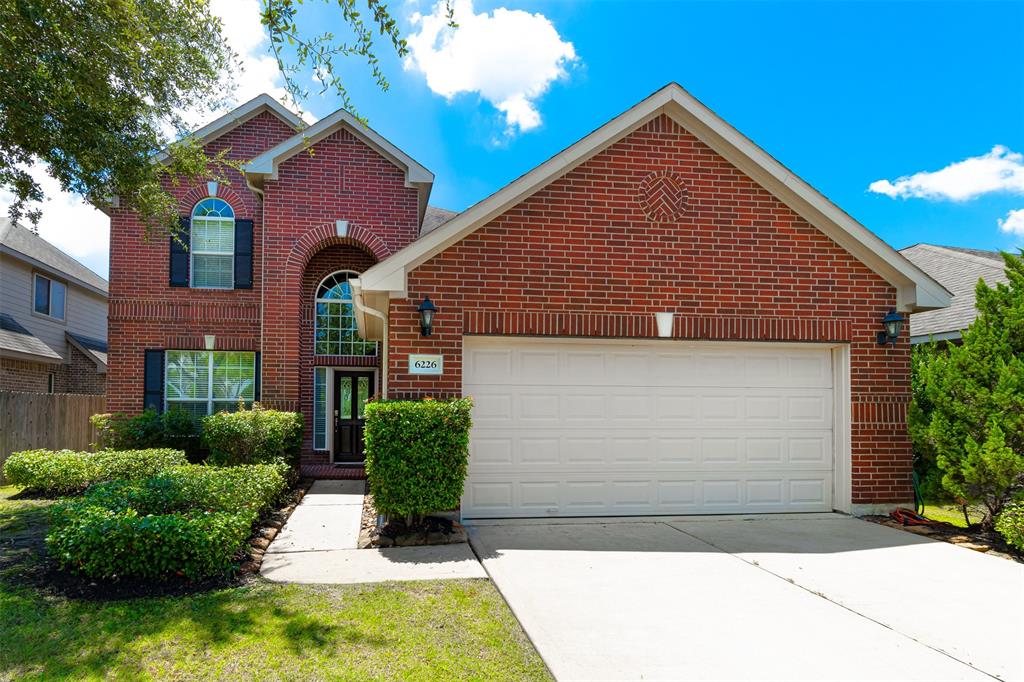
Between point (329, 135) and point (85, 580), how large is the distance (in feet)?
31.9

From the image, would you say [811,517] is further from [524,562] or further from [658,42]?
[658,42]

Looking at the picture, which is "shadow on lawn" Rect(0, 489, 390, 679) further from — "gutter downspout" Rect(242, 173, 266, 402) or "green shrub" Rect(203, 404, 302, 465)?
"gutter downspout" Rect(242, 173, 266, 402)

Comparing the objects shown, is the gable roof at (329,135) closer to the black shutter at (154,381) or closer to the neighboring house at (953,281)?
the black shutter at (154,381)

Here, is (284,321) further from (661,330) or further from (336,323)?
(661,330)

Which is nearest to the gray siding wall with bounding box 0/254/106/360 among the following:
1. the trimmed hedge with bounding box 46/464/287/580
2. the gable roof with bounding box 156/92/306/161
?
the gable roof with bounding box 156/92/306/161

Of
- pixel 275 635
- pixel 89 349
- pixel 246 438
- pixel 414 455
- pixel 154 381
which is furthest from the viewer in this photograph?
pixel 89 349

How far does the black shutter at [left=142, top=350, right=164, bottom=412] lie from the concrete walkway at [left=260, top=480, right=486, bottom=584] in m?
6.72

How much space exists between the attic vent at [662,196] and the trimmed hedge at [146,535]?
6.08m

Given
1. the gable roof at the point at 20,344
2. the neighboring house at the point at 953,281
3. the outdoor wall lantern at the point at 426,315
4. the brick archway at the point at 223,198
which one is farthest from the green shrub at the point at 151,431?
the neighboring house at the point at 953,281

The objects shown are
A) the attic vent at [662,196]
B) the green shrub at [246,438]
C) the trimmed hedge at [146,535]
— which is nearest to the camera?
the trimmed hedge at [146,535]

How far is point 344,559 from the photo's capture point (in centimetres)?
625

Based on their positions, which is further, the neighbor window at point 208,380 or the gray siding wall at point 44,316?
the gray siding wall at point 44,316

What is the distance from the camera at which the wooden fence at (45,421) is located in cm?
1205

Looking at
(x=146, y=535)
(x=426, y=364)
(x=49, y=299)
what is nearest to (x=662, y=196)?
(x=426, y=364)
